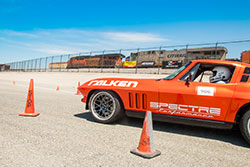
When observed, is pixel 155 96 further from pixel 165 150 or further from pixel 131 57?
pixel 131 57

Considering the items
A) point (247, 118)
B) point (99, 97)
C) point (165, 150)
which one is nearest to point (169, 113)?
point (165, 150)

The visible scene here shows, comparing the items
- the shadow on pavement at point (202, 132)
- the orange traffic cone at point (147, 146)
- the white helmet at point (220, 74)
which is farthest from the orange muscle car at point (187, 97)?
the orange traffic cone at point (147, 146)

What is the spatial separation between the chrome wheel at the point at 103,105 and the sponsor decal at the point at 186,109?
887mm

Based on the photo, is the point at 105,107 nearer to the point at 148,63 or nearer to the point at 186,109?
the point at 186,109

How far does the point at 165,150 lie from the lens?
312 cm

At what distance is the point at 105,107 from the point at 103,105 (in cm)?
6

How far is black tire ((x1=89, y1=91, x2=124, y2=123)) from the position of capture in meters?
4.43

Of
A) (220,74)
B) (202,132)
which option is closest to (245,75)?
(220,74)

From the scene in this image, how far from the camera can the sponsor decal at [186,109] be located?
3.70 meters

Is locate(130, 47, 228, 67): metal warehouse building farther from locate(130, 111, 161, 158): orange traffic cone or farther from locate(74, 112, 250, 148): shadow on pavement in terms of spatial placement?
locate(130, 111, 161, 158): orange traffic cone

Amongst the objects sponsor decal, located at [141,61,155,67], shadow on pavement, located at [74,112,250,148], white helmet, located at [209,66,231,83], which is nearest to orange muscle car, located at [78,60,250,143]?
white helmet, located at [209,66,231,83]

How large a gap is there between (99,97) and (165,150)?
205cm

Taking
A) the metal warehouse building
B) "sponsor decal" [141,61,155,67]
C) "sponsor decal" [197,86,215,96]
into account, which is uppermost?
the metal warehouse building

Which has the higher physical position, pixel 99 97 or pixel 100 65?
pixel 100 65
